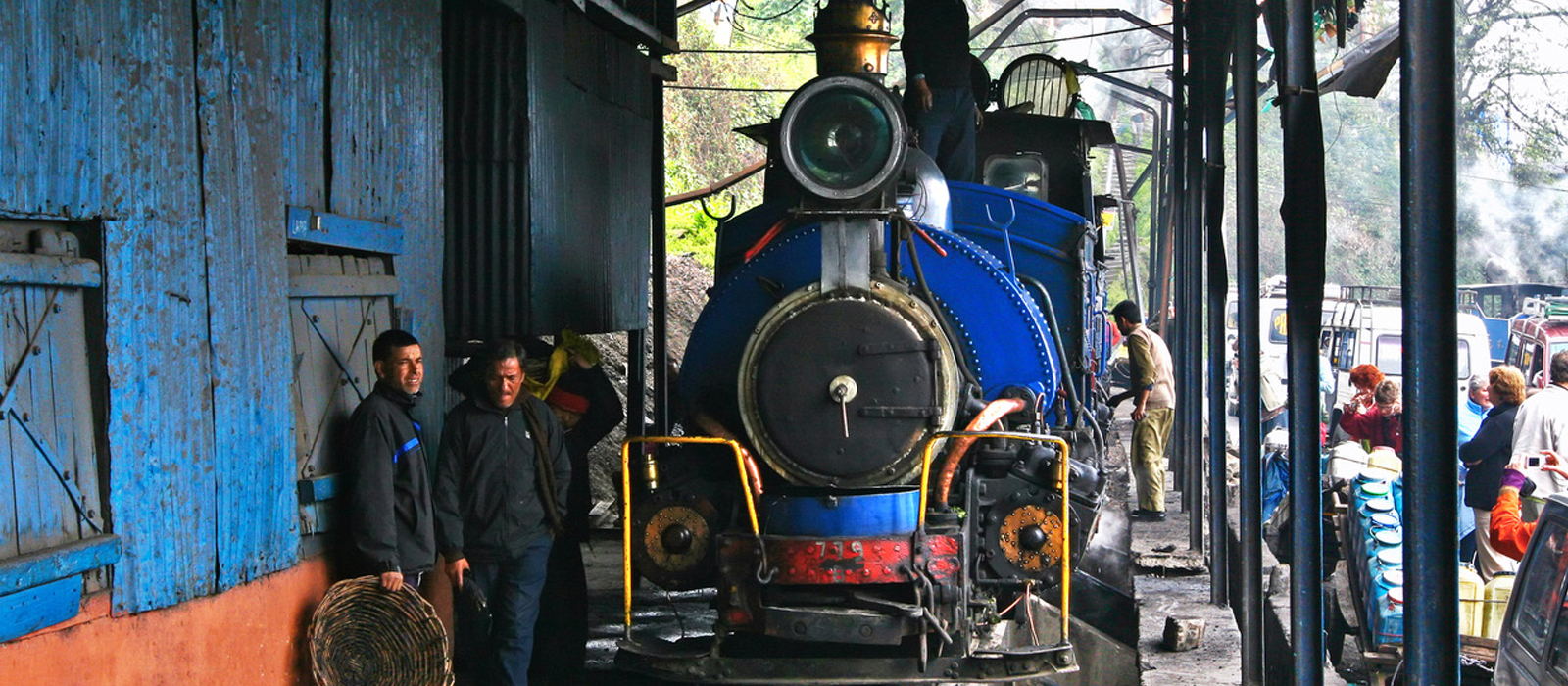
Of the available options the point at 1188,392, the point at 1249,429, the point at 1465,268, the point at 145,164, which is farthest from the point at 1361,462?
the point at 1465,268

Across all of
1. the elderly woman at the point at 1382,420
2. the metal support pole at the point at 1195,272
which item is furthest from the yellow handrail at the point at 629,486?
the elderly woman at the point at 1382,420

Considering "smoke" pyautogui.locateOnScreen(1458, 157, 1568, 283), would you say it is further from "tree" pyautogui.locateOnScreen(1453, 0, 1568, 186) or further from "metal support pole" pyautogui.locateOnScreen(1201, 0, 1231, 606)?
"metal support pole" pyautogui.locateOnScreen(1201, 0, 1231, 606)

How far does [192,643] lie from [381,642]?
782 millimetres

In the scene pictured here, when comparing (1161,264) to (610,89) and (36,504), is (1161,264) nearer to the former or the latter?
(610,89)

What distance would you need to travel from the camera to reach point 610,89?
9.34m

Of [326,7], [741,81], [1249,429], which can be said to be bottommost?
[1249,429]

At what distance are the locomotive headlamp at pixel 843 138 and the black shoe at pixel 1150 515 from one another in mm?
7098

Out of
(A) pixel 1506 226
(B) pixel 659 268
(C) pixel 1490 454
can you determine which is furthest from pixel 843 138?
(A) pixel 1506 226

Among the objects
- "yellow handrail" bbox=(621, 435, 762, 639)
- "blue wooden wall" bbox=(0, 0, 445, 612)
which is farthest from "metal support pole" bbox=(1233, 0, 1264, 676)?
"blue wooden wall" bbox=(0, 0, 445, 612)

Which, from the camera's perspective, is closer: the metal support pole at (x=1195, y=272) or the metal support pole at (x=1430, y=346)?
the metal support pole at (x=1430, y=346)

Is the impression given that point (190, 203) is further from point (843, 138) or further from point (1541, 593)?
point (1541, 593)

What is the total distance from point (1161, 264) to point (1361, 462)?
39.1 feet

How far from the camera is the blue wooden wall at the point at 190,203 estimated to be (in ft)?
13.4

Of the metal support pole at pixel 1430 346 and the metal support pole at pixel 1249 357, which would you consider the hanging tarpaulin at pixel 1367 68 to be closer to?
the metal support pole at pixel 1249 357
